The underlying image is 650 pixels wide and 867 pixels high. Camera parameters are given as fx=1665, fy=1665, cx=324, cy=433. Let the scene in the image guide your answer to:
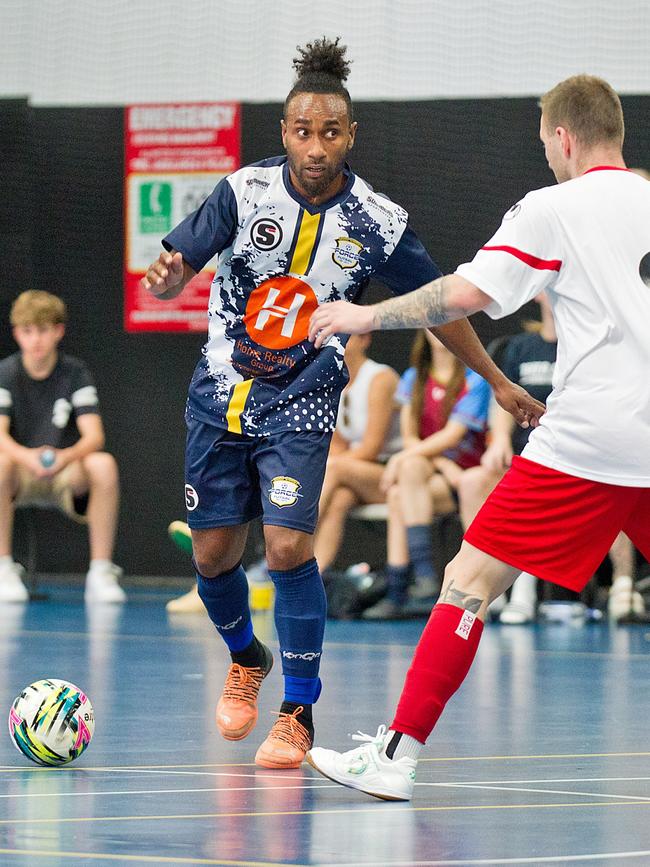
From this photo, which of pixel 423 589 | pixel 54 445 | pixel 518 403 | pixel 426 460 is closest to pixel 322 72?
pixel 518 403

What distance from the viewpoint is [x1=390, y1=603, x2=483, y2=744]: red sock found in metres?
4.06

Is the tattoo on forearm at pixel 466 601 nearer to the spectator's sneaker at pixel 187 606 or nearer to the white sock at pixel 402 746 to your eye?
the white sock at pixel 402 746

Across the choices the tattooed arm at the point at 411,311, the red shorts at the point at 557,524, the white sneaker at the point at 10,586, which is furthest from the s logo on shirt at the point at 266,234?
the white sneaker at the point at 10,586

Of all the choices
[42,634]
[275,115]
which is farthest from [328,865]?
[275,115]

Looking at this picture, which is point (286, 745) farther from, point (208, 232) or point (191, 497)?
point (208, 232)

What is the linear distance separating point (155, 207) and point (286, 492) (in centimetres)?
736

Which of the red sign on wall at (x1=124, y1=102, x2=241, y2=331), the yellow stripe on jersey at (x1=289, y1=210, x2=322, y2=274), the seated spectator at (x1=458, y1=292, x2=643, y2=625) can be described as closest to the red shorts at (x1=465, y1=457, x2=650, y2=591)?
the yellow stripe on jersey at (x1=289, y1=210, x2=322, y2=274)

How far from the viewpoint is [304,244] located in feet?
15.7

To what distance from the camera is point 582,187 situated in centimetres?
400

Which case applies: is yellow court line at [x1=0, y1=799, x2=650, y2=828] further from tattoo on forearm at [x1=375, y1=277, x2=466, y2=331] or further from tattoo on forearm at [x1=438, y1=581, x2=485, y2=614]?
tattoo on forearm at [x1=375, y1=277, x2=466, y2=331]

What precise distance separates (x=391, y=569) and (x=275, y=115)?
361 cm

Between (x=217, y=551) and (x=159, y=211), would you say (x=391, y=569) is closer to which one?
(x=159, y=211)

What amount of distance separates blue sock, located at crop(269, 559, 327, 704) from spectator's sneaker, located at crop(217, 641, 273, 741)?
25cm

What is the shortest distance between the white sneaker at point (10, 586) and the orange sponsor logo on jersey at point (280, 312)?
18.8ft
